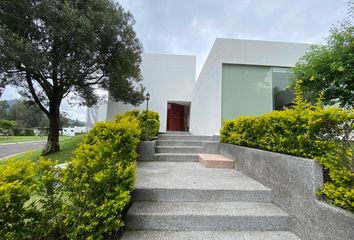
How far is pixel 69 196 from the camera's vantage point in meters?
1.88

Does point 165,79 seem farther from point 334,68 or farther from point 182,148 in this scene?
point 334,68

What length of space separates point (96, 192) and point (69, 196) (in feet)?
0.93

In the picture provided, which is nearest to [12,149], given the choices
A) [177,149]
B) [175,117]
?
[175,117]

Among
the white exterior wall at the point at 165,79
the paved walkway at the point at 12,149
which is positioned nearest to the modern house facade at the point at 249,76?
the white exterior wall at the point at 165,79

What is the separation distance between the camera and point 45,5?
637cm

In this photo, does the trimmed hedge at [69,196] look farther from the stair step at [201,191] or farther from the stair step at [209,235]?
the stair step at [201,191]

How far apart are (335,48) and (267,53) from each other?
1.92 m

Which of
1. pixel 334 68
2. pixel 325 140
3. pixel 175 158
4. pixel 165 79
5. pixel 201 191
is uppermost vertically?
pixel 165 79

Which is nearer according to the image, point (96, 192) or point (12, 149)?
point (96, 192)

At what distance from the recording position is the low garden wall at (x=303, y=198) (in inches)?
65.6

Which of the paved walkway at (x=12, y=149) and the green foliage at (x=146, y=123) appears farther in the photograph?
the paved walkway at (x=12, y=149)

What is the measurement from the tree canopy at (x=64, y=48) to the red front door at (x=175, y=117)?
13.4 ft

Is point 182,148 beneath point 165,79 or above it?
beneath

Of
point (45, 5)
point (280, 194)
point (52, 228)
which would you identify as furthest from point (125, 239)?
point (45, 5)
